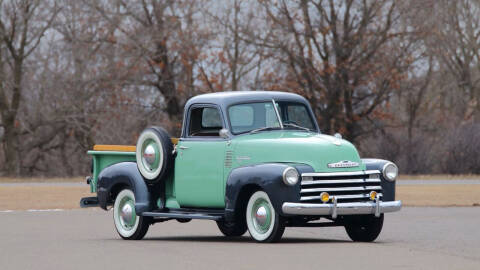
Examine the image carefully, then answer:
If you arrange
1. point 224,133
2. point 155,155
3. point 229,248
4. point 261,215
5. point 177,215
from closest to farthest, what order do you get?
1. point 229,248
2. point 261,215
3. point 224,133
4. point 177,215
5. point 155,155

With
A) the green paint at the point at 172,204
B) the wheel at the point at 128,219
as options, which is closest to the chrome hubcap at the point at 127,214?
the wheel at the point at 128,219

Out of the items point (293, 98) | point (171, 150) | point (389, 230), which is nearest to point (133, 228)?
point (171, 150)

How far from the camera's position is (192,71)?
54.1m

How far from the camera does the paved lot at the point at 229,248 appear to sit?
11.7m

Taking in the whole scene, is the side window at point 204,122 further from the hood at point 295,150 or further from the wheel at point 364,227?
the wheel at point 364,227

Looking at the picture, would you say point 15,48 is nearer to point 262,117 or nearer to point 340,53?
point 340,53

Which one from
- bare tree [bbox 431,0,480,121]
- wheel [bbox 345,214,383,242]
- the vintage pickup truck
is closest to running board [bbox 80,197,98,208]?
the vintage pickup truck

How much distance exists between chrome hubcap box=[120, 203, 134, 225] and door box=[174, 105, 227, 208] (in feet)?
3.32

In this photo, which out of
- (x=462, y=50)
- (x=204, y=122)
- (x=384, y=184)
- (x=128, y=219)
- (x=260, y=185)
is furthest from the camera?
(x=462, y=50)

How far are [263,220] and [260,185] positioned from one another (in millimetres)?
517

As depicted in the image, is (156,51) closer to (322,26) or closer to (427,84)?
(322,26)

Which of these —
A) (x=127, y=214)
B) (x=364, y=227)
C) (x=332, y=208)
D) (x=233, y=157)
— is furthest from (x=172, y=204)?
(x=332, y=208)

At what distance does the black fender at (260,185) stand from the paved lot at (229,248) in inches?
21.6

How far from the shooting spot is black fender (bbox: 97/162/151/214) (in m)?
16.2
